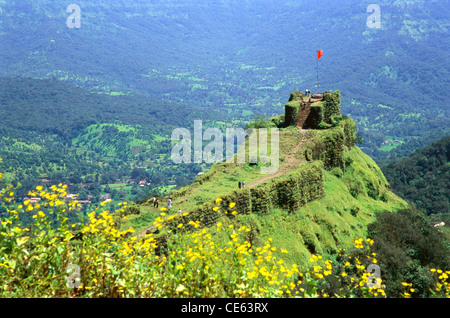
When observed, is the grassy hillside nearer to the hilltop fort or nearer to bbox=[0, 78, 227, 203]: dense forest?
the hilltop fort

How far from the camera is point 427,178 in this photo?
7600 centimetres

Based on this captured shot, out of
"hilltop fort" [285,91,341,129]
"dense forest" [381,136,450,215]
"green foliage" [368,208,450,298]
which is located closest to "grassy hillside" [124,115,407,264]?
"green foliage" [368,208,450,298]

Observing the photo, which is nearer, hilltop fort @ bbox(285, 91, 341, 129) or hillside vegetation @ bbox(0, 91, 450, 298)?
hillside vegetation @ bbox(0, 91, 450, 298)

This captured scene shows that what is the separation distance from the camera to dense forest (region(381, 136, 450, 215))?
223 feet

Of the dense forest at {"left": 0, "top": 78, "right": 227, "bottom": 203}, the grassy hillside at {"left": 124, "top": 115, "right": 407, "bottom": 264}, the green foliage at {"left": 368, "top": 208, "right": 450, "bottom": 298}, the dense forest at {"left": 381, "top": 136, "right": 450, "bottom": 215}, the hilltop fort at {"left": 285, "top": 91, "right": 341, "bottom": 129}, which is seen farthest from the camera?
the dense forest at {"left": 0, "top": 78, "right": 227, "bottom": 203}

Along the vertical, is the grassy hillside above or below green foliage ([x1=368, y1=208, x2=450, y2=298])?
above

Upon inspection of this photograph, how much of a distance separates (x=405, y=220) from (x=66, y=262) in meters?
31.4

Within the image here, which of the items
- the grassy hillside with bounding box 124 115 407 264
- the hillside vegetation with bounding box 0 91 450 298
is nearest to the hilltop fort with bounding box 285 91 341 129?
the hillside vegetation with bounding box 0 91 450 298

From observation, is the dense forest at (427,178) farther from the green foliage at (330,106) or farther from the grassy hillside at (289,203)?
the grassy hillside at (289,203)

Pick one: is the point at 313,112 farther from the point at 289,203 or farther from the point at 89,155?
the point at 89,155

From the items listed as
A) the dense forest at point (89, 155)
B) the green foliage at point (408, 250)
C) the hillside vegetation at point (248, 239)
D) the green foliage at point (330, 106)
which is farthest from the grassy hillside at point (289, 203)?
the dense forest at point (89, 155)

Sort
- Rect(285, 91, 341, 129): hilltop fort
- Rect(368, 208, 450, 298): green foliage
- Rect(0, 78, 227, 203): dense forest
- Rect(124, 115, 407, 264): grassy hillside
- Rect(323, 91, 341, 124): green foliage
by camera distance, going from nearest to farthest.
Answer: Rect(124, 115, 407, 264): grassy hillside
Rect(368, 208, 450, 298): green foliage
Rect(285, 91, 341, 129): hilltop fort
Rect(323, 91, 341, 124): green foliage
Rect(0, 78, 227, 203): dense forest

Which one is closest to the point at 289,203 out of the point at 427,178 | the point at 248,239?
the point at 248,239

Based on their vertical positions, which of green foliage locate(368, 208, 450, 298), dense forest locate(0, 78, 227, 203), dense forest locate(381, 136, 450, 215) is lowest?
green foliage locate(368, 208, 450, 298)
